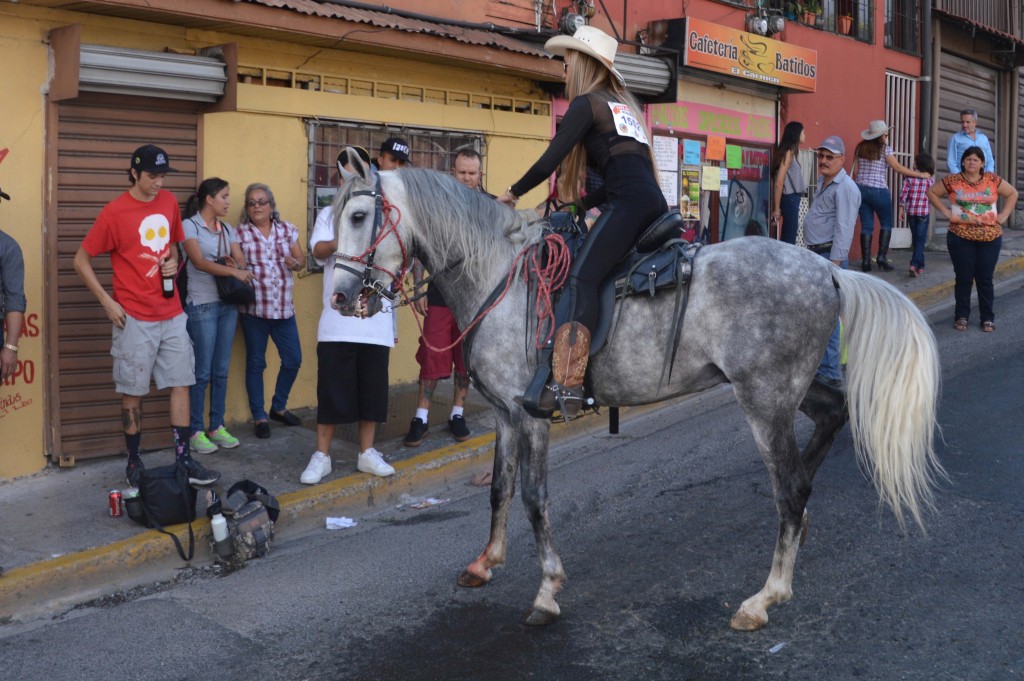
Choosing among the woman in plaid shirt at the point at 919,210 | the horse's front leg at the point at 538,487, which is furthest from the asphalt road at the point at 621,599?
the woman in plaid shirt at the point at 919,210

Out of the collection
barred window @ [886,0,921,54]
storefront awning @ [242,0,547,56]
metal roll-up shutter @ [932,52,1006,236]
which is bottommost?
storefront awning @ [242,0,547,56]

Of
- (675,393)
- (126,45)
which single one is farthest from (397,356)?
(675,393)

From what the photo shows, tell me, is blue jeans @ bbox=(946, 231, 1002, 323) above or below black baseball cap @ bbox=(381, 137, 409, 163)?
below

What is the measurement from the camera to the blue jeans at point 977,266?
11.1 m

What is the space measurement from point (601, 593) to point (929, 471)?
2.71 metres

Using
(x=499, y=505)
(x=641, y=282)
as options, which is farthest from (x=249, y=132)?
(x=641, y=282)

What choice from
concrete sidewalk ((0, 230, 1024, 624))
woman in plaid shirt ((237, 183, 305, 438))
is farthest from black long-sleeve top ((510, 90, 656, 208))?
woman in plaid shirt ((237, 183, 305, 438))

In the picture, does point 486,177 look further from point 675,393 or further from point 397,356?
point 675,393

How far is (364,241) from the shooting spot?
4.99 m

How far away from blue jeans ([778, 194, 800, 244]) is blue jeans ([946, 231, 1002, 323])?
2.17 meters

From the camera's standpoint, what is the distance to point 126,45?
768cm

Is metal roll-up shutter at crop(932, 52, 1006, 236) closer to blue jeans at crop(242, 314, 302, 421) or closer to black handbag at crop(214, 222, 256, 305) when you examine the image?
blue jeans at crop(242, 314, 302, 421)

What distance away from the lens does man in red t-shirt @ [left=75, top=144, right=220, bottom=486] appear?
6598 millimetres

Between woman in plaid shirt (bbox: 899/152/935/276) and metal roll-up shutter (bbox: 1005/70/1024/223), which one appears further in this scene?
metal roll-up shutter (bbox: 1005/70/1024/223)
